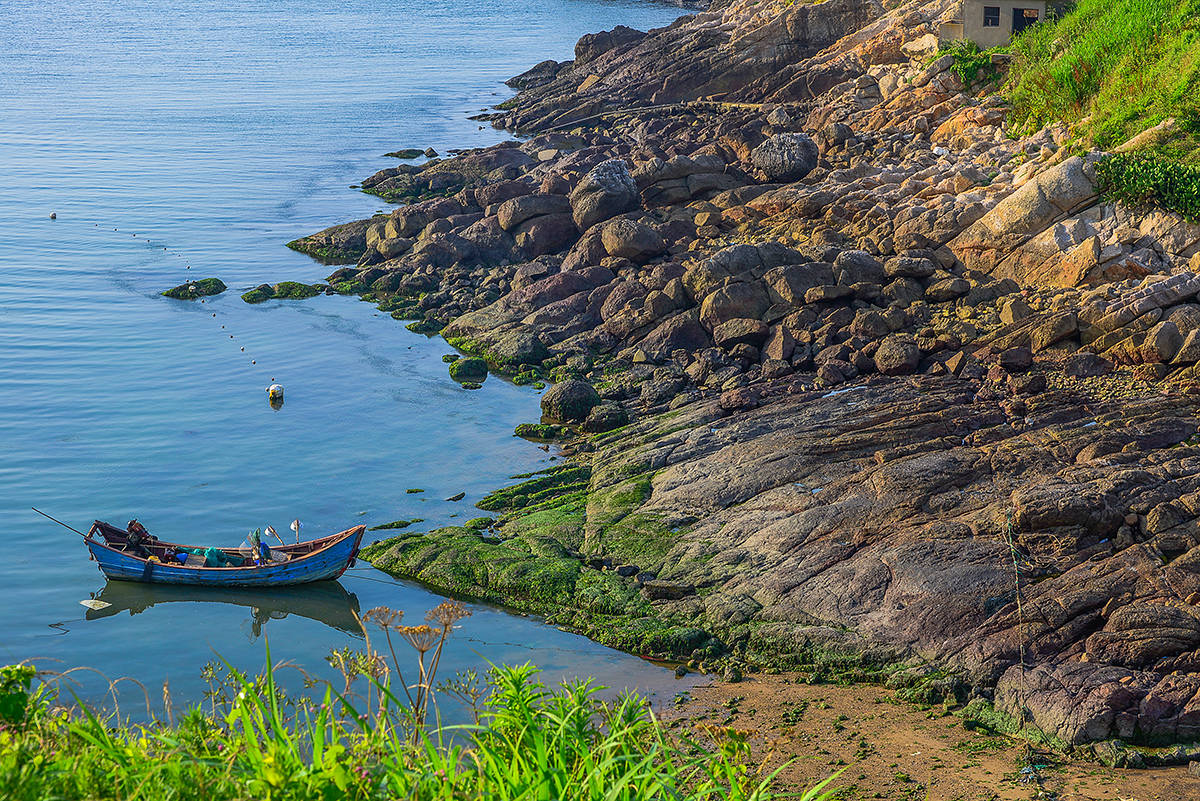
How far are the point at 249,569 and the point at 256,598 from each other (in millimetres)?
820

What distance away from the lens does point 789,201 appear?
39.1 meters

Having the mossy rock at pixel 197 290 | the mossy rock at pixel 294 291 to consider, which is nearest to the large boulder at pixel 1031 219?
the mossy rock at pixel 294 291

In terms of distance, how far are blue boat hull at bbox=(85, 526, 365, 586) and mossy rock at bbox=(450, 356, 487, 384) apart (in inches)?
492

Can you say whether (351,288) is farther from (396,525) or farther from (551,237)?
(396,525)

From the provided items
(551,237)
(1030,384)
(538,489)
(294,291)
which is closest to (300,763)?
(538,489)

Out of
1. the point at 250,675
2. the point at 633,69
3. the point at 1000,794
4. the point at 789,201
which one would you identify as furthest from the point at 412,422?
the point at 633,69

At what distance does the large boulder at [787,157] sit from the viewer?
42.3 m

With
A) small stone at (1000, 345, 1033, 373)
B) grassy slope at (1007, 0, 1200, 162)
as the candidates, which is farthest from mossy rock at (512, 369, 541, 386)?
grassy slope at (1007, 0, 1200, 162)

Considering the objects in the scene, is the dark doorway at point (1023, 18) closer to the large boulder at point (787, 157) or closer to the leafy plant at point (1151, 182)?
the large boulder at point (787, 157)

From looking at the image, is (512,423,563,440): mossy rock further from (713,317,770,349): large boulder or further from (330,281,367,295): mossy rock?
(330,281,367,295): mossy rock

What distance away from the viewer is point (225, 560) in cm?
2481

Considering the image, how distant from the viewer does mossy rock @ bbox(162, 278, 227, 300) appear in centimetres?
4625

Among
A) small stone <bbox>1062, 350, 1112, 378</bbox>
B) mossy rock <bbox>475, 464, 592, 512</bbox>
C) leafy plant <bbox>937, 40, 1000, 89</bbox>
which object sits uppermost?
leafy plant <bbox>937, 40, 1000, 89</bbox>

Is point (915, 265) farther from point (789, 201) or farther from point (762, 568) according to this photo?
point (762, 568)
